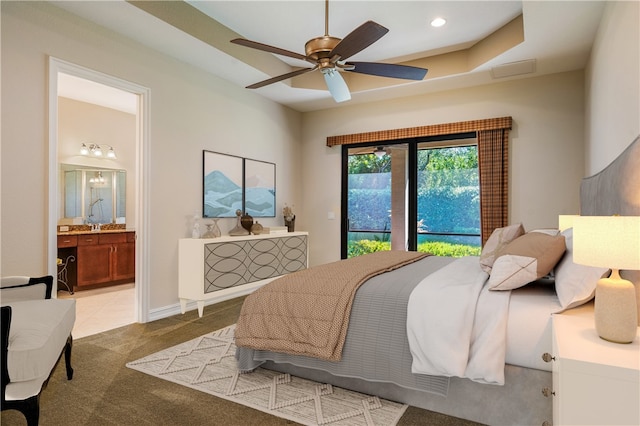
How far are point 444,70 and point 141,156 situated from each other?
3421mm

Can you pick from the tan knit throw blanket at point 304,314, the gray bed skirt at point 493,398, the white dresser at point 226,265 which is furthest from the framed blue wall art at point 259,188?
the gray bed skirt at point 493,398

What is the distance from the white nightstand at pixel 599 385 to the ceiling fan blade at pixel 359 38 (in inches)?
71.2

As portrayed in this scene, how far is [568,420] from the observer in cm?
108

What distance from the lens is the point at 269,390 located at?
7.10ft

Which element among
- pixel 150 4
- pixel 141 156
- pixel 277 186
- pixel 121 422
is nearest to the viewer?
pixel 121 422

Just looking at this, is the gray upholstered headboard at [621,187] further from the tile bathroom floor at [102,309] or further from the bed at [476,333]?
the tile bathroom floor at [102,309]

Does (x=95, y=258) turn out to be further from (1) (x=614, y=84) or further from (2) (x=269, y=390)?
(1) (x=614, y=84)

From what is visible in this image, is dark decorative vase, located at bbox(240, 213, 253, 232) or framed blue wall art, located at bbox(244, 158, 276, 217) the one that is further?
framed blue wall art, located at bbox(244, 158, 276, 217)

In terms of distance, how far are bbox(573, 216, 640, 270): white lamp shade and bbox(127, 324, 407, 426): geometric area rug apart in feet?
3.90

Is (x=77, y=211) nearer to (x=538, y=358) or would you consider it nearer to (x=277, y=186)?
(x=277, y=186)

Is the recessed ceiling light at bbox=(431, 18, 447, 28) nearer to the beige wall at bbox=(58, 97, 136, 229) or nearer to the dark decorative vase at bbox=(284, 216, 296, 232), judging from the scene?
the dark decorative vase at bbox=(284, 216, 296, 232)

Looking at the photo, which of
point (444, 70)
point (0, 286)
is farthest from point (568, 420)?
point (444, 70)

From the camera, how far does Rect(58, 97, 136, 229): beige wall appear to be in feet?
17.4

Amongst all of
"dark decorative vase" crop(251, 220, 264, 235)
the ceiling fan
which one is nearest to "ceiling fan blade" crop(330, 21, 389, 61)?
the ceiling fan
